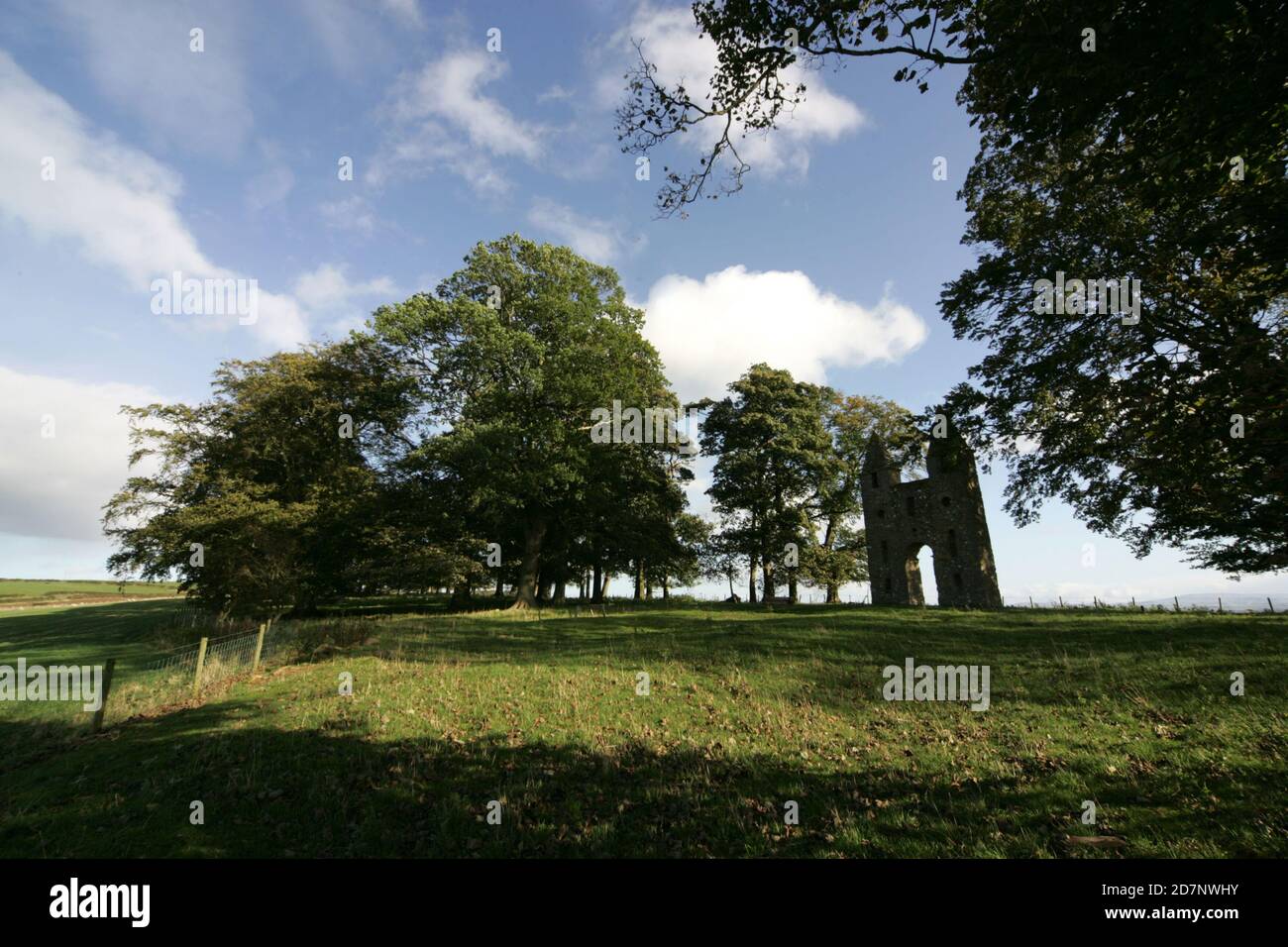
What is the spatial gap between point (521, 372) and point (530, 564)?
41.6 feet

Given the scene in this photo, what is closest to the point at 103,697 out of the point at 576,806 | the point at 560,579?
the point at 576,806

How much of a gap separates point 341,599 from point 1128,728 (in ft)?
189

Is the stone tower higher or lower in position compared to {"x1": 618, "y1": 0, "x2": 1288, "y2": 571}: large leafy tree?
lower

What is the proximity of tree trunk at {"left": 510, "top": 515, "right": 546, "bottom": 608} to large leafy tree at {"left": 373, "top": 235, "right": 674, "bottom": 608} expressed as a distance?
7 cm

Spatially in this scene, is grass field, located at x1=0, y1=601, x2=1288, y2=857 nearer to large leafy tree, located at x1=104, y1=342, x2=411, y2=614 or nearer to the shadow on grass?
the shadow on grass

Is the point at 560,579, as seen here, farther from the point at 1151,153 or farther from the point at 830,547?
the point at 1151,153

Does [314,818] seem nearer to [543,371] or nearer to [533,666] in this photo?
[533,666]

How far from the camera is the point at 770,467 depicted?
36.6 m

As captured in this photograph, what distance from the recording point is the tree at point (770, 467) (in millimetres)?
35312

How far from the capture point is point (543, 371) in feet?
99.1

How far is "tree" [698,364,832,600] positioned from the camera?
35.3 metres

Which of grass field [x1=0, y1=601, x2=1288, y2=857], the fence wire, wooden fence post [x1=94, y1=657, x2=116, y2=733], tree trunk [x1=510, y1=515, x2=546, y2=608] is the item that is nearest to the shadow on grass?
grass field [x1=0, y1=601, x2=1288, y2=857]

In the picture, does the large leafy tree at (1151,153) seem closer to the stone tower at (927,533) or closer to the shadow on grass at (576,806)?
the shadow on grass at (576,806)
